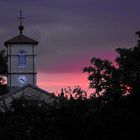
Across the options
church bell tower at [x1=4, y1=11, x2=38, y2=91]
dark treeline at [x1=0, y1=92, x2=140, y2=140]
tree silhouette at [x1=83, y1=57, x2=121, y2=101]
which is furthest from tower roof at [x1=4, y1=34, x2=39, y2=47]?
dark treeline at [x1=0, y1=92, x2=140, y2=140]

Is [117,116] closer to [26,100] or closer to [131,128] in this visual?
[131,128]

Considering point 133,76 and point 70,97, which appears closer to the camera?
point 70,97

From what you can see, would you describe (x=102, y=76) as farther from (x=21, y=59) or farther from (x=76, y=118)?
(x=21, y=59)

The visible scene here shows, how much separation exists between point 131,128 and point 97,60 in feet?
84.1

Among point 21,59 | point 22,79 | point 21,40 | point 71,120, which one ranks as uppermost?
point 21,40

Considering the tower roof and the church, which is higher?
the tower roof

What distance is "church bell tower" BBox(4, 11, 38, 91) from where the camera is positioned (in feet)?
344

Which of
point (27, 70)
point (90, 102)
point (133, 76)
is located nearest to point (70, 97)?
point (90, 102)

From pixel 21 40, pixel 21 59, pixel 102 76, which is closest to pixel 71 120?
pixel 102 76

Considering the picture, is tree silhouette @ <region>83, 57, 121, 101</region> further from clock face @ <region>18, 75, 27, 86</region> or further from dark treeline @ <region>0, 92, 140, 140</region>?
clock face @ <region>18, 75, 27, 86</region>

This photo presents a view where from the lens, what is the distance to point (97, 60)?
225 feet

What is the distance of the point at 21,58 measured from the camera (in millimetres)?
106812

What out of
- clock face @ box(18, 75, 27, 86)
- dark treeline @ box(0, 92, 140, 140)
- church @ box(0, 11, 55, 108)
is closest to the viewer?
dark treeline @ box(0, 92, 140, 140)

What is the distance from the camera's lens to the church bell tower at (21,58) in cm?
10500
